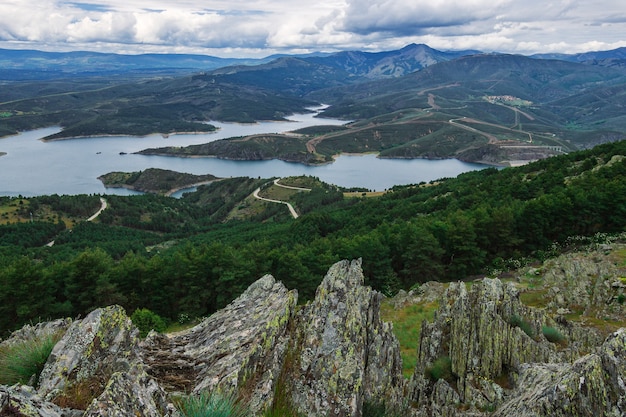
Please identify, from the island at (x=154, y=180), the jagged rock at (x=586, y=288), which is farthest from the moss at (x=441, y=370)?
the island at (x=154, y=180)

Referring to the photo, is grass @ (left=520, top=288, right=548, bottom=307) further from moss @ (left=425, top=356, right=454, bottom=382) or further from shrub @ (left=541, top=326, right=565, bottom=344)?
A: moss @ (left=425, top=356, right=454, bottom=382)

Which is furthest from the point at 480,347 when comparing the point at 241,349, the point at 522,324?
the point at 241,349

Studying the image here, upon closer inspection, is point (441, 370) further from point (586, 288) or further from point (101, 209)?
point (101, 209)

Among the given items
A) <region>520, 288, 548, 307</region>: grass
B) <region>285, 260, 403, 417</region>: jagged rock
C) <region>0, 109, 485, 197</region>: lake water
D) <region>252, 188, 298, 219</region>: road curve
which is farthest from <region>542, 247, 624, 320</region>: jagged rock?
<region>0, 109, 485, 197</region>: lake water

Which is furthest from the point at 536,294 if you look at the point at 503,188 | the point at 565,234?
the point at 503,188

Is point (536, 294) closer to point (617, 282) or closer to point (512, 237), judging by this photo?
point (617, 282)

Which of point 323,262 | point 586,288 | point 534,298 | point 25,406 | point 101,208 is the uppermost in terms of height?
point 25,406

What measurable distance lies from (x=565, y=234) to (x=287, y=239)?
93.4ft

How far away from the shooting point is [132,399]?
4.93 meters

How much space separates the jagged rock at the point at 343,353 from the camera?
6773mm

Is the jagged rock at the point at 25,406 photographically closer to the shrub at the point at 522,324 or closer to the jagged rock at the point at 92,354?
the jagged rock at the point at 92,354

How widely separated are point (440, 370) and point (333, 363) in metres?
4.63

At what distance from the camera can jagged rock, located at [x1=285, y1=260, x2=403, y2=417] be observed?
6.77 m

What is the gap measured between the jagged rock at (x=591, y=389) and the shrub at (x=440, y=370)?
3926 mm
